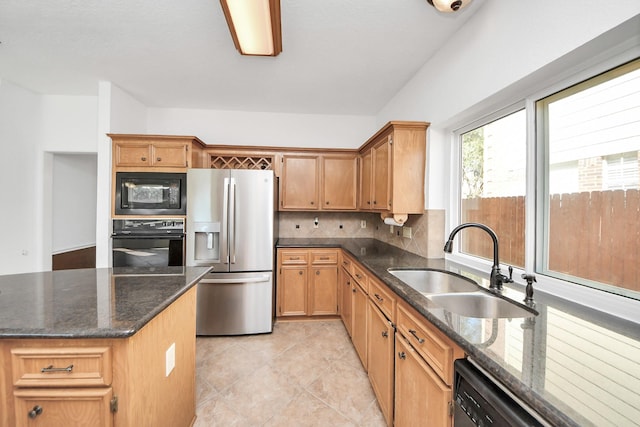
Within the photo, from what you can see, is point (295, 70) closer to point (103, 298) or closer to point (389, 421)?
point (103, 298)

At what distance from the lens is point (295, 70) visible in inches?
97.8

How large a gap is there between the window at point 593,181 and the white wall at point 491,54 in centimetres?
24

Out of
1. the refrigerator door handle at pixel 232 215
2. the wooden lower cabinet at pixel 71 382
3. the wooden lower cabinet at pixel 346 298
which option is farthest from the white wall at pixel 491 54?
the wooden lower cabinet at pixel 71 382

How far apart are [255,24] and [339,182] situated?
2050 mm

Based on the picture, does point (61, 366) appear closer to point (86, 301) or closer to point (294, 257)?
point (86, 301)

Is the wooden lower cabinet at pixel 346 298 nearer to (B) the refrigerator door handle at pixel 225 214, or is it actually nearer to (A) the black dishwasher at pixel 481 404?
(B) the refrigerator door handle at pixel 225 214

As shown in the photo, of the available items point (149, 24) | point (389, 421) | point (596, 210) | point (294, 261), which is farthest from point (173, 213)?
point (596, 210)

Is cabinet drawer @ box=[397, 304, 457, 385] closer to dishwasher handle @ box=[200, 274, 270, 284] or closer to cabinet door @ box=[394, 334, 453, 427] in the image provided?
cabinet door @ box=[394, 334, 453, 427]

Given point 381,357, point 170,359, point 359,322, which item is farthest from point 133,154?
point 381,357

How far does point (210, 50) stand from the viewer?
7.24 feet

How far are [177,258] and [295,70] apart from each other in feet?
7.40

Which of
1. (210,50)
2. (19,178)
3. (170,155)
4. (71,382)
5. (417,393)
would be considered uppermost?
(210,50)

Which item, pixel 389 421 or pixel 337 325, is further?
pixel 337 325

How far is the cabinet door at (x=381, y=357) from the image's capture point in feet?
5.08
